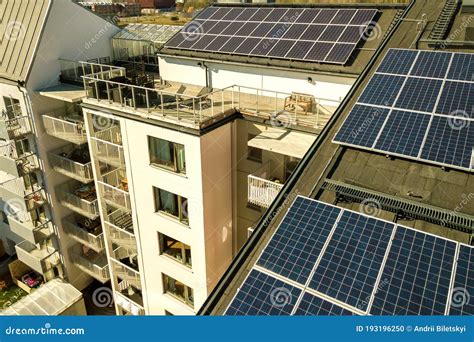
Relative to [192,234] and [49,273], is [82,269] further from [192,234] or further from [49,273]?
[192,234]

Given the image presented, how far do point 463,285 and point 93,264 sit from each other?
2818 centimetres

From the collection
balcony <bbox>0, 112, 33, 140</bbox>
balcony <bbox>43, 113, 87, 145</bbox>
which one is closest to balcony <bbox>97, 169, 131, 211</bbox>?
balcony <bbox>43, 113, 87, 145</bbox>

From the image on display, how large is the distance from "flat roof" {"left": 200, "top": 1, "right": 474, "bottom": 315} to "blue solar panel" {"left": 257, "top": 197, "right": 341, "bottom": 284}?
0.43m

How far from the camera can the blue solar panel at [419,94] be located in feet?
44.2

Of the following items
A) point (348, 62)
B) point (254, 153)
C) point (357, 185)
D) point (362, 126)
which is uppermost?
point (348, 62)

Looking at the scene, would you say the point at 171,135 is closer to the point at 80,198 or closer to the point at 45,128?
the point at 45,128

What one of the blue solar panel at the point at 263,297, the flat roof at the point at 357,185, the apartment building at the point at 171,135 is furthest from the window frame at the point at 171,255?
the blue solar panel at the point at 263,297

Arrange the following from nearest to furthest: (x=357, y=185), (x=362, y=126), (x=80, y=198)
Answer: (x=357, y=185), (x=362, y=126), (x=80, y=198)

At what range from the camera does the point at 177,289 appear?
77.6ft

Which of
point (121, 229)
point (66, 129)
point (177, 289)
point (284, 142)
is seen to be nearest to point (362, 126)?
point (284, 142)

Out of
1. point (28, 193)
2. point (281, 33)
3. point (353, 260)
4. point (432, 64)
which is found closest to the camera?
point (353, 260)

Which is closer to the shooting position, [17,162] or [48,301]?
[17,162]

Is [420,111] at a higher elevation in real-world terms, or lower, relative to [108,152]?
higher

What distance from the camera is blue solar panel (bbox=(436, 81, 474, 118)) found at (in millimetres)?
12727
